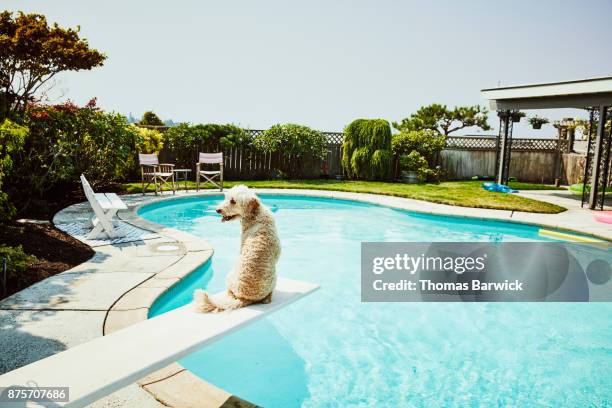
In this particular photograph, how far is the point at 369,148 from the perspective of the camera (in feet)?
45.2

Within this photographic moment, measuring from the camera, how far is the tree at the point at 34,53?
7262 mm

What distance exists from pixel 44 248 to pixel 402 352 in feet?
13.2

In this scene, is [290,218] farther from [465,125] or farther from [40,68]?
[465,125]

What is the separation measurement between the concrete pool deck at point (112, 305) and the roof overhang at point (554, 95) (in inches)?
160

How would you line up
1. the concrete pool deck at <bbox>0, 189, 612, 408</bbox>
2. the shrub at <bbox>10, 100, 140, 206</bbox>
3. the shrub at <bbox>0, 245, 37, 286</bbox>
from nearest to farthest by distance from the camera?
1. the concrete pool deck at <bbox>0, 189, 612, 408</bbox>
2. the shrub at <bbox>0, 245, 37, 286</bbox>
3. the shrub at <bbox>10, 100, 140, 206</bbox>

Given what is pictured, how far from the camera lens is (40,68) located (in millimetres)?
8055

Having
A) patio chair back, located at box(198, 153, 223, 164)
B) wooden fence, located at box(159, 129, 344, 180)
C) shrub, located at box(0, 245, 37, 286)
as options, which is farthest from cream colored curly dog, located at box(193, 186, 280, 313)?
wooden fence, located at box(159, 129, 344, 180)

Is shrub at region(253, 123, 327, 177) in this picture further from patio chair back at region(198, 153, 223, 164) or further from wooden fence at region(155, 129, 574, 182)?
patio chair back at region(198, 153, 223, 164)

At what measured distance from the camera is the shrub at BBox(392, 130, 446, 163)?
1447 cm

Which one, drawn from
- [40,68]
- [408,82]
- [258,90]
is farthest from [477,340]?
[408,82]

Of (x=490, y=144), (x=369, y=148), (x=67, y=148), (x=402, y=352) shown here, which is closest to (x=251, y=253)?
(x=402, y=352)

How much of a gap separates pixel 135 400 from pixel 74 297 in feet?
5.60

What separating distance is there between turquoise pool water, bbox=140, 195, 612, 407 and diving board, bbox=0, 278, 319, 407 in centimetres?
89

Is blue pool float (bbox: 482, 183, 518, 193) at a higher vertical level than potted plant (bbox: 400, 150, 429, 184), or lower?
lower
